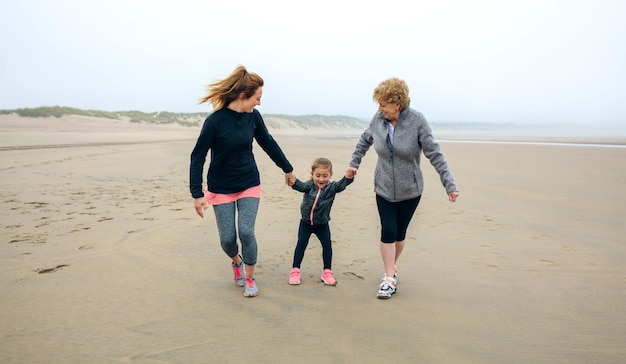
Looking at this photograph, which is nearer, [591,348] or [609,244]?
[591,348]

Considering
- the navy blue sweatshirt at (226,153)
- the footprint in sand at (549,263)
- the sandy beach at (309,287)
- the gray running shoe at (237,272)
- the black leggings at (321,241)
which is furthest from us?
the footprint in sand at (549,263)

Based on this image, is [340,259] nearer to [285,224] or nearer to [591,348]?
[285,224]

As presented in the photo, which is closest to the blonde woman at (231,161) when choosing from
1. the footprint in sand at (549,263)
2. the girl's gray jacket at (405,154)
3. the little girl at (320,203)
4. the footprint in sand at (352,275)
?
the little girl at (320,203)

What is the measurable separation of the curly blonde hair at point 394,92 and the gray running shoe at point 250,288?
1.83m

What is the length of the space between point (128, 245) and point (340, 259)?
2343 millimetres

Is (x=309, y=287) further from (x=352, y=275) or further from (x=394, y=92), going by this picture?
(x=394, y=92)

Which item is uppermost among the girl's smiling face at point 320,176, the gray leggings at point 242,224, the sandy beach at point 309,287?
the girl's smiling face at point 320,176

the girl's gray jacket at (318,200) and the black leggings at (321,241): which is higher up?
the girl's gray jacket at (318,200)

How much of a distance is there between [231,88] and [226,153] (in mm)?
515

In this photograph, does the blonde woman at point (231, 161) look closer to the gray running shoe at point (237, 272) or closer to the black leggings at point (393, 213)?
the gray running shoe at point (237, 272)

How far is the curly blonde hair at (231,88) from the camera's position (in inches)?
132

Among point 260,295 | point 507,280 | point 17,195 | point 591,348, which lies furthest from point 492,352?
point 17,195

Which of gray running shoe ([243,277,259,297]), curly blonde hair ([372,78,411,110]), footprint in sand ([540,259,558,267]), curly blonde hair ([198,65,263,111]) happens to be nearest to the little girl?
gray running shoe ([243,277,259,297])

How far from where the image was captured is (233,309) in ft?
10.6
